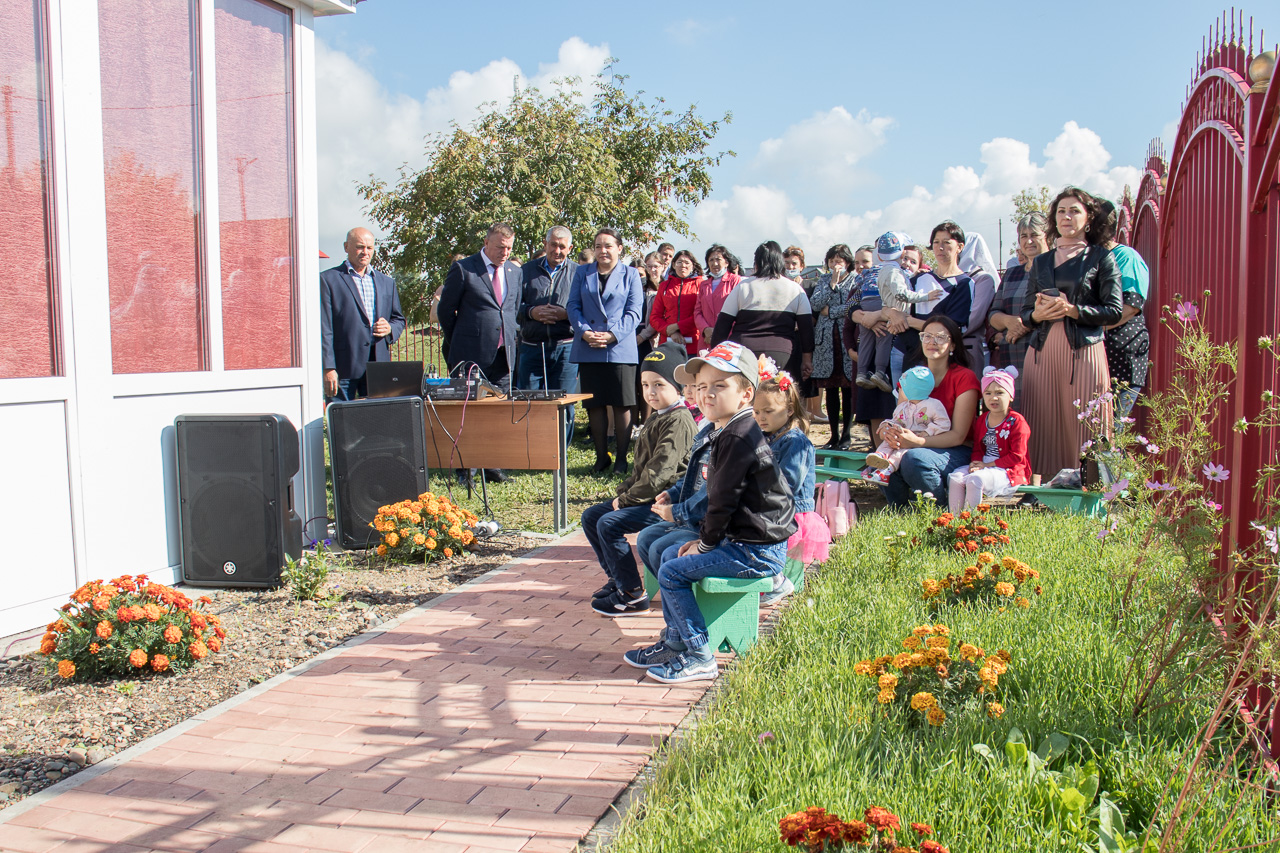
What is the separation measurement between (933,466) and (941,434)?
0.26 metres

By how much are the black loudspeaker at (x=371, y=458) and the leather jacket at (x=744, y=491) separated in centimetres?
298

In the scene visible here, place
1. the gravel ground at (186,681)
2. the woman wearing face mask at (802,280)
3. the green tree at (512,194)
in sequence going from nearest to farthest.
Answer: the gravel ground at (186,681), the woman wearing face mask at (802,280), the green tree at (512,194)

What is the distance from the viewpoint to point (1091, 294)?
6262 millimetres

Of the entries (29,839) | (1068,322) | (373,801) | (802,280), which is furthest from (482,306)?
(29,839)

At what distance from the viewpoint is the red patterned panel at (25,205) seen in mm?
4473

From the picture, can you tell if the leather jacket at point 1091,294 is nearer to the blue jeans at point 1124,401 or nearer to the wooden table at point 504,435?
the blue jeans at point 1124,401

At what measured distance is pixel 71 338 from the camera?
4742 mm

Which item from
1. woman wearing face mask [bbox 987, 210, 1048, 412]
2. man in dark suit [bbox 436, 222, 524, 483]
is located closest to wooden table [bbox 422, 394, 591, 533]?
man in dark suit [bbox 436, 222, 524, 483]

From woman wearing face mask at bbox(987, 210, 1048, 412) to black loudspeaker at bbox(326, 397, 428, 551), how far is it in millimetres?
4270

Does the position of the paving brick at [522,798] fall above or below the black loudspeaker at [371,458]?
below

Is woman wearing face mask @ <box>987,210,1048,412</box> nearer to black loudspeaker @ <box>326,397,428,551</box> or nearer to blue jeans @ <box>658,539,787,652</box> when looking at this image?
blue jeans @ <box>658,539,787,652</box>

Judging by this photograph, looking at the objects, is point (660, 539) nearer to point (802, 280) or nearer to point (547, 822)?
point (547, 822)

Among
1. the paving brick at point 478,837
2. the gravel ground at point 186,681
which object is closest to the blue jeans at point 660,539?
the gravel ground at point 186,681

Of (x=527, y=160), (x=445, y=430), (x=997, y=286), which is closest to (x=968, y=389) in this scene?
(x=997, y=286)
